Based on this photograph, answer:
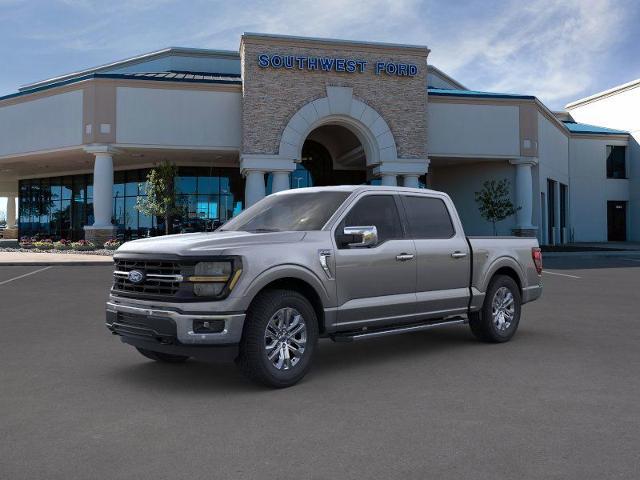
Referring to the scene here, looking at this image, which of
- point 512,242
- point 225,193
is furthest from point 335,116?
point 512,242

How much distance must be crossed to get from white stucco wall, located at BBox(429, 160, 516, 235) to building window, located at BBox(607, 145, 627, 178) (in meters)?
15.4

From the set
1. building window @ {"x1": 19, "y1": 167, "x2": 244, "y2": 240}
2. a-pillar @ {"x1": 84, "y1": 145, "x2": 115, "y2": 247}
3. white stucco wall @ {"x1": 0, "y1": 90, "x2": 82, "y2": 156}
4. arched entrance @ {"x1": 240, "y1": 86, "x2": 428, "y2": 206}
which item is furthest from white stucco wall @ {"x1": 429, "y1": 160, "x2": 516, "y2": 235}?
white stucco wall @ {"x1": 0, "y1": 90, "x2": 82, "y2": 156}

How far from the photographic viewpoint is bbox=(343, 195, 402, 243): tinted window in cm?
698

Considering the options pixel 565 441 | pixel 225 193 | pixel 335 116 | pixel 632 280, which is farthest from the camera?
pixel 225 193

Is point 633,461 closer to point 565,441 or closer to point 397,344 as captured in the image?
point 565,441

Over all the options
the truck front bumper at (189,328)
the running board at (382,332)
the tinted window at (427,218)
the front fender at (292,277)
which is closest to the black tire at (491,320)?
the running board at (382,332)

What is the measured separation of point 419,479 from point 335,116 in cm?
2817

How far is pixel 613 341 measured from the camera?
8.36 metres

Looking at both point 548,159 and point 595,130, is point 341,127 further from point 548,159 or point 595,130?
point 595,130

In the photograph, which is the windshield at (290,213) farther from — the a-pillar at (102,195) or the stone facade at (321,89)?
the a-pillar at (102,195)

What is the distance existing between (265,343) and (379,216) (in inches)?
87.4

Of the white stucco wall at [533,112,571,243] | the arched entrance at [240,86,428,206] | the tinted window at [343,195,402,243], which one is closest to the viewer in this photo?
the tinted window at [343,195,402,243]

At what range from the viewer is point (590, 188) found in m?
46.1

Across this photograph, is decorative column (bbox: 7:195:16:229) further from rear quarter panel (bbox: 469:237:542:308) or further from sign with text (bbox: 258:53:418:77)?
rear quarter panel (bbox: 469:237:542:308)
